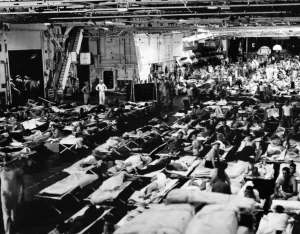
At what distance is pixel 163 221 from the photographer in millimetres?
5188

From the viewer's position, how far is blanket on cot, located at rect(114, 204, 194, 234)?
5020 mm

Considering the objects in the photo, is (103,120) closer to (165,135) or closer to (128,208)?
(165,135)

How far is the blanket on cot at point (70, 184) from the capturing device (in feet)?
27.9

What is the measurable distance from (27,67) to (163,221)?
1934cm

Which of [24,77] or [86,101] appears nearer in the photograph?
[86,101]

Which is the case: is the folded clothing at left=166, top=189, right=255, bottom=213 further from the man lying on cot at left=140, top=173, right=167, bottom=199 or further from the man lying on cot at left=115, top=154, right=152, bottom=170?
the man lying on cot at left=115, top=154, right=152, bottom=170

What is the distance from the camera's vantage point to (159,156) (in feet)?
35.2

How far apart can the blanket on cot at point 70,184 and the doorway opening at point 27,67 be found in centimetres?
1372

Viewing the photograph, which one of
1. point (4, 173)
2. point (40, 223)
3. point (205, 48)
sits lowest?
point (40, 223)

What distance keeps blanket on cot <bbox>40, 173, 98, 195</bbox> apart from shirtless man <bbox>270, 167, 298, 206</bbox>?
3.49m

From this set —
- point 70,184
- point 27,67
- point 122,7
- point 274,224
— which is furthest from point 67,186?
point 27,67

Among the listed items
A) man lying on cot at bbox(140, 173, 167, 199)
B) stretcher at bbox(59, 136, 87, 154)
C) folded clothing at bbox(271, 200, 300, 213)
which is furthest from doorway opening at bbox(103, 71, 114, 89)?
folded clothing at bbox(271, 200, 300, 213)

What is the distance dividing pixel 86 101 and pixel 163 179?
516 inches

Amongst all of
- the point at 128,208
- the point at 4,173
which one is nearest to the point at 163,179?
the point at 128,208
